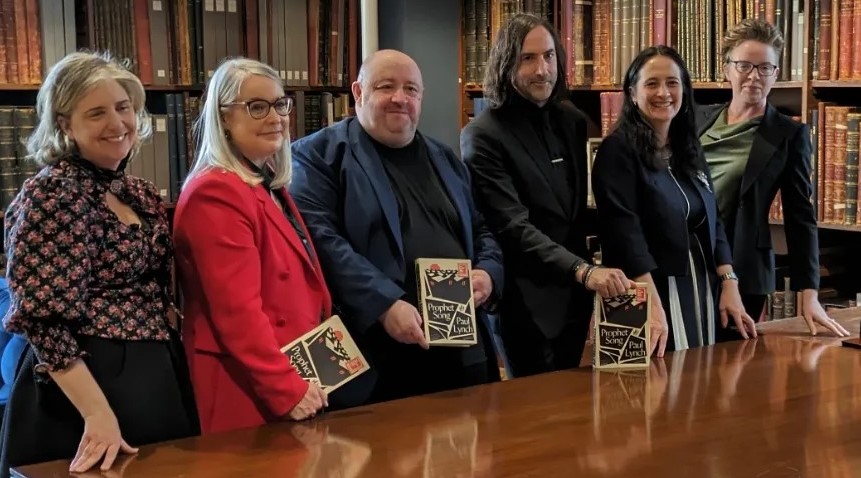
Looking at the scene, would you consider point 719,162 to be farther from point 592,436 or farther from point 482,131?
point 592,436

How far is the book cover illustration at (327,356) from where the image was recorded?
208 cm

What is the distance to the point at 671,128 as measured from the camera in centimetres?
274

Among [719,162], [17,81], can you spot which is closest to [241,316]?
[719,162]

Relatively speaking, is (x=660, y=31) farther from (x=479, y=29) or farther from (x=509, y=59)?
(x=509, y=59)

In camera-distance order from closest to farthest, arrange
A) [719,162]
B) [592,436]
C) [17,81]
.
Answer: [592,436]
[719,162]
[17,81]

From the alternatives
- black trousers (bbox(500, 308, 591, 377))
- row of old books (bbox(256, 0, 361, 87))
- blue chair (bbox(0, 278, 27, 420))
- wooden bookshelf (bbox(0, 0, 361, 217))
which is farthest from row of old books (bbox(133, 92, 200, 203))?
black trousers (bbox(500, 308, 591, 377))

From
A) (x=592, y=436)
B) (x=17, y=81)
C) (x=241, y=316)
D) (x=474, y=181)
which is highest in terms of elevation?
(x=17, y=81)

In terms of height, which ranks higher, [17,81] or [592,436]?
[17,81]

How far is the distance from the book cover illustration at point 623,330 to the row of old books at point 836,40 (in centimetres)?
142

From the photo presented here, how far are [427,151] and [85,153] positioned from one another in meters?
0.94

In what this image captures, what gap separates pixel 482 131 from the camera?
2764 mm

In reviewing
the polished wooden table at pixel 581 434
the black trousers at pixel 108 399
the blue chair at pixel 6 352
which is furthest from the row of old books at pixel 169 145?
the polished wooden table at pixel 581 434

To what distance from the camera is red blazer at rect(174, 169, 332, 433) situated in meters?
2.02

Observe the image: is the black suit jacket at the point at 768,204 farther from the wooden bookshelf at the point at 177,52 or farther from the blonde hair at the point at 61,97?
the wooden bookshelf at the point at 177,52
